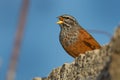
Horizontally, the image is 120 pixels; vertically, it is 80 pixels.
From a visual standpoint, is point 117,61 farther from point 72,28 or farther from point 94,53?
point 72,28

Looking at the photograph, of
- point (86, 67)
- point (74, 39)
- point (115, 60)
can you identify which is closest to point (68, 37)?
point (74, 39)

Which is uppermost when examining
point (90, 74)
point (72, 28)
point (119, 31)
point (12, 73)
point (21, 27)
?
point (72, 28)

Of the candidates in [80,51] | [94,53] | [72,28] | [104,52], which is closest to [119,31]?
[104,52]

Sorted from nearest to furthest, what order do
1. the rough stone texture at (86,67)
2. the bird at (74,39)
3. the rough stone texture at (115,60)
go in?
the rough stone texture at (115,60), the rough stone texture at (86,67), the bird at (74,39)

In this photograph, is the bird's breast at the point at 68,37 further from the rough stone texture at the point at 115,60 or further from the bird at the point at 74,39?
the rough stone texture at the point at 115,60

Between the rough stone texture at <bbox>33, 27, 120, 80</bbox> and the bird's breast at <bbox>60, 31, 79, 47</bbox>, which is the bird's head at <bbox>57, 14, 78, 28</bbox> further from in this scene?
the rough stone texture at <bbox>33, 27, 120, 80</bbox>

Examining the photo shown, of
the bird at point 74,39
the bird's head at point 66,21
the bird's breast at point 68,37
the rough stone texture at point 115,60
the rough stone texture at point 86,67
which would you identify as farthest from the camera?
the bird's head at point 66,21

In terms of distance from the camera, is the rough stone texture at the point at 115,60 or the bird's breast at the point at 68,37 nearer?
the rough stone texture at the point at 115,60

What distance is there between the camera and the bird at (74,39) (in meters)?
8.28

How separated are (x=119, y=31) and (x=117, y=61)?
375 mm

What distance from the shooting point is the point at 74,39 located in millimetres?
8516

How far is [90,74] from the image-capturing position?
5301 millimetres

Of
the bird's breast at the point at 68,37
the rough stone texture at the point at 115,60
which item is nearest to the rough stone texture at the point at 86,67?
the rough stone texture at the point at 115,60

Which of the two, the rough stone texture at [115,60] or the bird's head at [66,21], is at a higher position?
the bird's head at [66,21]
